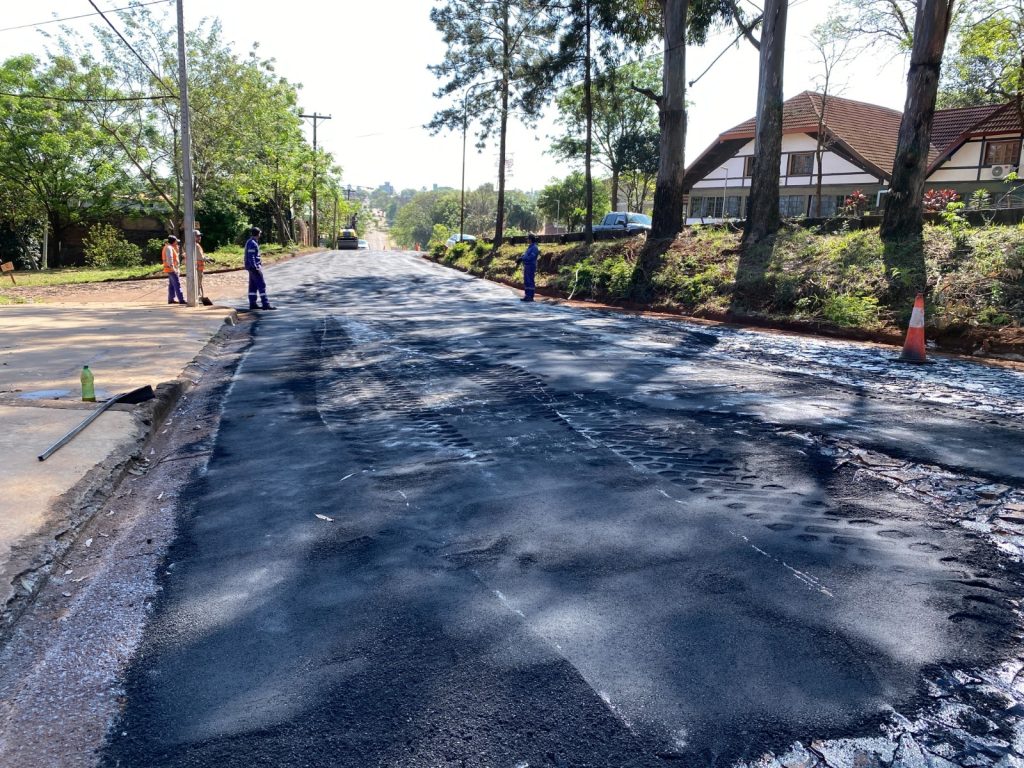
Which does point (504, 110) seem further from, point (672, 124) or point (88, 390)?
point (88, 390)

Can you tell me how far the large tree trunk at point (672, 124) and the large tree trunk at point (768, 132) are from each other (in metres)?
3.22

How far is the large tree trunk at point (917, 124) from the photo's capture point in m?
13.8

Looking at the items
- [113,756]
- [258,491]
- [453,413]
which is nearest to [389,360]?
[453,413]

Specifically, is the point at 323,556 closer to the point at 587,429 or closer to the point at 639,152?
the point at 587,429

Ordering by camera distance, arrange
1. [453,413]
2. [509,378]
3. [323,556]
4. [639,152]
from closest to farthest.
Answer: [323,556]
[453,413]
[509,378]
[639,152]

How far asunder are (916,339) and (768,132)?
9294mm

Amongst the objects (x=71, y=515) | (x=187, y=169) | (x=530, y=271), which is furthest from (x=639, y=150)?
(x=71, y=515)

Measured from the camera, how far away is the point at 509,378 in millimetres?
8008

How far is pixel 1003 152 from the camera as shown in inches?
1191

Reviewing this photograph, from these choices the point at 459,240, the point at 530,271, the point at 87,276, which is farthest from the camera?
the point at 459,240

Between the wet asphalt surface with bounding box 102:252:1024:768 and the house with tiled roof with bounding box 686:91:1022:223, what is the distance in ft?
86.5

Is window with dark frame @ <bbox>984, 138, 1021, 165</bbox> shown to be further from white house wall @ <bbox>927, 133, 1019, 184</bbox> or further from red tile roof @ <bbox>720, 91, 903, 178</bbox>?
red tile roof @ <bbox>720, 91, 903, 178</bbox>

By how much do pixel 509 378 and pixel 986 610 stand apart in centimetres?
542

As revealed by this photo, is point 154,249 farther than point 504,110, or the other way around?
point 154,249
